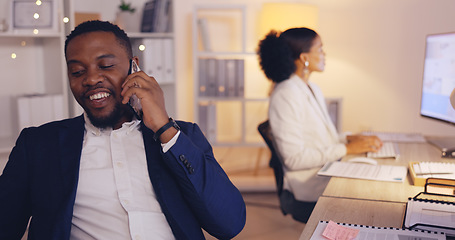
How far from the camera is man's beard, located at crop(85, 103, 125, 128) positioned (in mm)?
1374

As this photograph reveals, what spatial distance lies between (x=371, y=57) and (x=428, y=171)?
8.38 feet

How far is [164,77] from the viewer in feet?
10.8

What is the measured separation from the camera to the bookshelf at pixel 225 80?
377 centimetres

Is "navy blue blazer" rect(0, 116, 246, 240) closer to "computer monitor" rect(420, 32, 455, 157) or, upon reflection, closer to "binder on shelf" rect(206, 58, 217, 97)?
"computer monitor" rect(420, 32, 455, 157)

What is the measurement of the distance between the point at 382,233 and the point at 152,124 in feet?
2.16

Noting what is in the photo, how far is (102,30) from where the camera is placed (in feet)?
4.60

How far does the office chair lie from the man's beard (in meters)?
0.99

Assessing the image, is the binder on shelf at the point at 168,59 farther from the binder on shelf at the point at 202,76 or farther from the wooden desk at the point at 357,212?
the wooden desk at the point at 357,212

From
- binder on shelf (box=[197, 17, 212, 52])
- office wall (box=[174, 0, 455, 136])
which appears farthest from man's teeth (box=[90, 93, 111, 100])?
office wall (box=[174, 0, 455, 136])

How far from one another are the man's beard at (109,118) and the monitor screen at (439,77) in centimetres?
157

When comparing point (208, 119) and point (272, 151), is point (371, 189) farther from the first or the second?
point (208, 119)

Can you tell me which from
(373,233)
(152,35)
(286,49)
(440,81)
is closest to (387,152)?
(440,81)

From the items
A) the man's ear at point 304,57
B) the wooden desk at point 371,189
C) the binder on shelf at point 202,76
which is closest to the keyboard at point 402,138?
the man's ear at point 304,57

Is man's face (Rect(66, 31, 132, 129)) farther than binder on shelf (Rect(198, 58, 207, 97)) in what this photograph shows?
No
